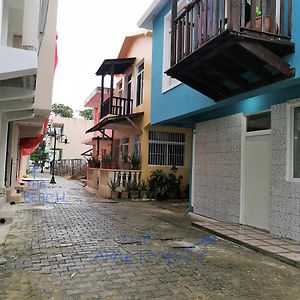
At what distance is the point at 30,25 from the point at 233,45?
3.20 meters

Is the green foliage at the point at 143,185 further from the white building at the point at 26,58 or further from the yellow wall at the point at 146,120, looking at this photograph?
the white building at the point at 26,58

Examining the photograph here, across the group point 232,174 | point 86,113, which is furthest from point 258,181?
point 86,113

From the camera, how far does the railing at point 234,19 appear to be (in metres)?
5.26

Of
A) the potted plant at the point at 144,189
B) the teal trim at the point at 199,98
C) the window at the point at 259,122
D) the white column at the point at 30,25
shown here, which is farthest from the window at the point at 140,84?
the white column at the point at 30,25

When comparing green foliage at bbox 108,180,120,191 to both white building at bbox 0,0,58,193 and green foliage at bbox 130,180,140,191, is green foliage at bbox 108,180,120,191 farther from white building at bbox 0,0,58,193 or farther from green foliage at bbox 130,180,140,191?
white building at bbox 0,0,58,193

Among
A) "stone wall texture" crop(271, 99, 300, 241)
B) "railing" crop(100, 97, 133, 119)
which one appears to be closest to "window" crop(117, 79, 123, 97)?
"railing" crop(100, 97, 133, 119)

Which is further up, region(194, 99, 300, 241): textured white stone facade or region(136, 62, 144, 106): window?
region(136, 62, 144, 106): window

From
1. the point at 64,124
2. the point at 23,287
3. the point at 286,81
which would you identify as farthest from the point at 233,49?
the point at 64,124

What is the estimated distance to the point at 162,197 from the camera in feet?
46.9

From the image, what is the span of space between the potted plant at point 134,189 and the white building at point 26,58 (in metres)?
4.93

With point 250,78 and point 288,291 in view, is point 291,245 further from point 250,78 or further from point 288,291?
→ point 250,78

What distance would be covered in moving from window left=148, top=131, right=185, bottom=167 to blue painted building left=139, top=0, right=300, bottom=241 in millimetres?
4644

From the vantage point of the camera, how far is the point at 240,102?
8172mm

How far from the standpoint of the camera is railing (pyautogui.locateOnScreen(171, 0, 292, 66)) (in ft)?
17.3
